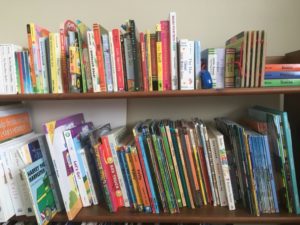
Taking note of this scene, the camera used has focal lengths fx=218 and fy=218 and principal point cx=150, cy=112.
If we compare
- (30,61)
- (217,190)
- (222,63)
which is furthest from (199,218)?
(30,61)

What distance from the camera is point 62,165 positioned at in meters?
0.81

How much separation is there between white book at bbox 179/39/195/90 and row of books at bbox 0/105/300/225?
0.16 metres

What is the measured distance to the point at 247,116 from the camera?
3.42 feet

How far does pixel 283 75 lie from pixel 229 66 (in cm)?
18

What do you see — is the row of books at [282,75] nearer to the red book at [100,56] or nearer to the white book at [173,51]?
the white book at [173,51]

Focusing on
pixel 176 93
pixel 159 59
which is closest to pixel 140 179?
pixel 176 93

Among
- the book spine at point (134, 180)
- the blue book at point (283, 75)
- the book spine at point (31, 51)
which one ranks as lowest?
Answer: the book spine at point (134, 180)

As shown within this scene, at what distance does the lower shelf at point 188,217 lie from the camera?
0.79 m

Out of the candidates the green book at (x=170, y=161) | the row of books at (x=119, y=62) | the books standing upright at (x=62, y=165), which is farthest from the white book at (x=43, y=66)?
the green book at (x=170, y=161)

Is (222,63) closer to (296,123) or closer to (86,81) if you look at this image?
(296,123)

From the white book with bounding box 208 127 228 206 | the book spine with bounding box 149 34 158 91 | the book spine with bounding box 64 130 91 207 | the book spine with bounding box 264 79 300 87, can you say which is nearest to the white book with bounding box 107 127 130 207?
the book spine with bounding box 64 130 91 207

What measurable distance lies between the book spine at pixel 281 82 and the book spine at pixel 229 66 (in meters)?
0.12

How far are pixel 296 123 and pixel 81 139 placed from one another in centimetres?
86

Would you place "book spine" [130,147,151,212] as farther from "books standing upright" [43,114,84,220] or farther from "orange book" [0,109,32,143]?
"orange book" [0,109,32,143]
